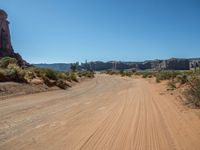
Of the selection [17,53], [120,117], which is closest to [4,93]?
[120,117]

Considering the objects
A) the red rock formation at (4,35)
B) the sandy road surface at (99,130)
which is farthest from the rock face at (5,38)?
the sandy road surface at (99,130)

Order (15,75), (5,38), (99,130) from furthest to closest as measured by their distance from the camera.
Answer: (5,38) → (15,75) → (99,130)

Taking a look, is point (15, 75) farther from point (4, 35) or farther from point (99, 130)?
point (4, 35)

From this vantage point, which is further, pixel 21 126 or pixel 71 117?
pixel 71 117

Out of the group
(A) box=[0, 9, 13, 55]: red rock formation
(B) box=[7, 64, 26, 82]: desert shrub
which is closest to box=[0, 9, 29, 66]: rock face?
(A) box=[0, 9, 13, 55]: red rock formation

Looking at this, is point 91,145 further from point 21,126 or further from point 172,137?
point 21,126

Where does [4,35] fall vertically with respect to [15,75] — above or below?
above

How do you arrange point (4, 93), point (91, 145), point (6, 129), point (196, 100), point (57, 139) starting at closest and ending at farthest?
point (91, 145) < point (57, 139) < point (6, 129) < point (196, 100) < point (4, 93)

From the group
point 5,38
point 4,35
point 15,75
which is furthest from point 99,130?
point 4,35

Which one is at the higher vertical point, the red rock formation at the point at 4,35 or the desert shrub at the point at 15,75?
the red rock formation at the point at 4,35

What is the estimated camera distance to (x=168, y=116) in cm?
1232

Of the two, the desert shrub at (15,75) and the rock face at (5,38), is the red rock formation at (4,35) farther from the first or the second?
the desert shrub at (15,75)

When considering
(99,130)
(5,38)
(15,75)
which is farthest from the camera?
(5,38)

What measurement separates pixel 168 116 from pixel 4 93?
13320 millimetres
